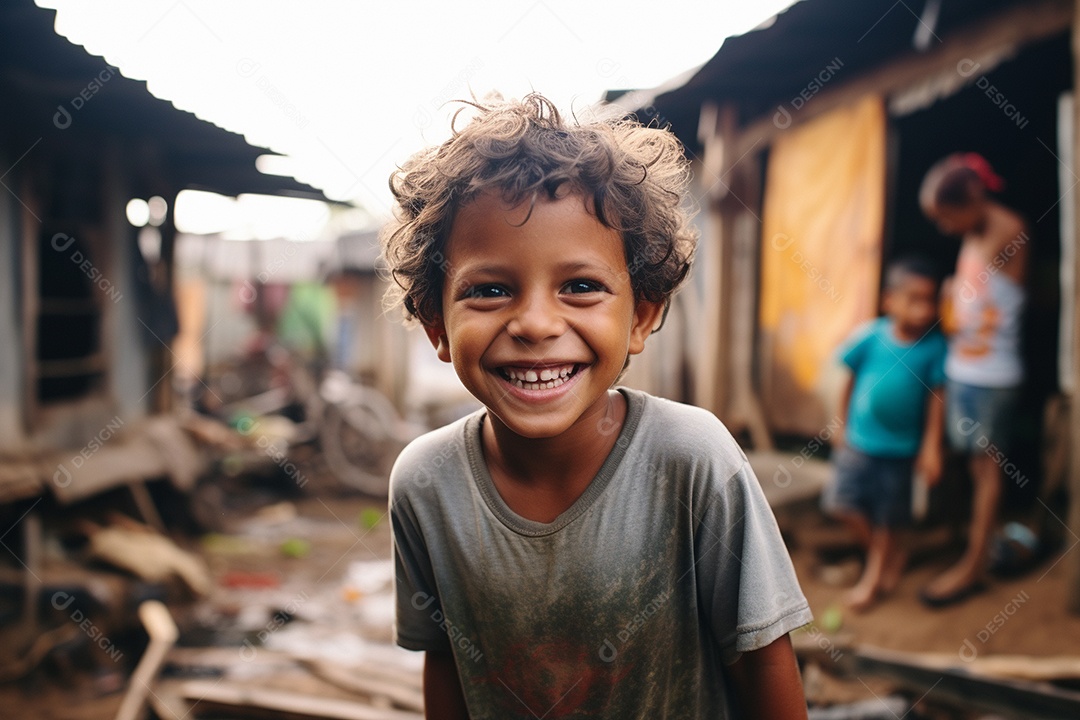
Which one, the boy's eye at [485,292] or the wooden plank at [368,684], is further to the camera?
the wooden plank at [368,684]

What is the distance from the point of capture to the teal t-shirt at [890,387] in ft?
14.2

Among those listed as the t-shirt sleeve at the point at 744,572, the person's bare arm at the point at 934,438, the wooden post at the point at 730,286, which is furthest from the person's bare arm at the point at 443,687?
the wooden post at the point at 730,286

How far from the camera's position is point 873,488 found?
452 cm

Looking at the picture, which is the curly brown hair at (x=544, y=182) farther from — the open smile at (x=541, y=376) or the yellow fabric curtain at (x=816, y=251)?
the yellow fabric curtain at (x=816, y=251)

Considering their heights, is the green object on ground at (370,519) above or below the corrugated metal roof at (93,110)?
below

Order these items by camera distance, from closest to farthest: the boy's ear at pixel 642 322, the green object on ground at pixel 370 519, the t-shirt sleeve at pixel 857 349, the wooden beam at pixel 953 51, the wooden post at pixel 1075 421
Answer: the boy's ear at pixel 642 322, the wooden post at pixel 1075 421, the wooden beam at pixel 953 51, the t-shirt sleeve at pixel 857 349, the green object on ground at pixel 370 519

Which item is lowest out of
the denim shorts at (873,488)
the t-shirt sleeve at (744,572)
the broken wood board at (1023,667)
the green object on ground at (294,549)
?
the green object on ground at (294,549)

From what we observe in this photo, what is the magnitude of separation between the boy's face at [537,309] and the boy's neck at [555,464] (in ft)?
0.19

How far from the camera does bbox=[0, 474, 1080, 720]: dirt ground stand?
139 inches

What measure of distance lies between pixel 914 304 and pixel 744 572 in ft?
11.5

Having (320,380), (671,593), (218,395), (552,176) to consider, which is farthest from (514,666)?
(218,395)

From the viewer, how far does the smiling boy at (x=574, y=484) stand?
1.39 meters

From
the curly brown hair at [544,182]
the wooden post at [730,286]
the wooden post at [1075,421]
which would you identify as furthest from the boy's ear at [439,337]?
the wooden post at [730,286]

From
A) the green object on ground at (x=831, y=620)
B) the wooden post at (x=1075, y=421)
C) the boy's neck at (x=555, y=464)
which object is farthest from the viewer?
the green object on ground at (x=831, y=620)
